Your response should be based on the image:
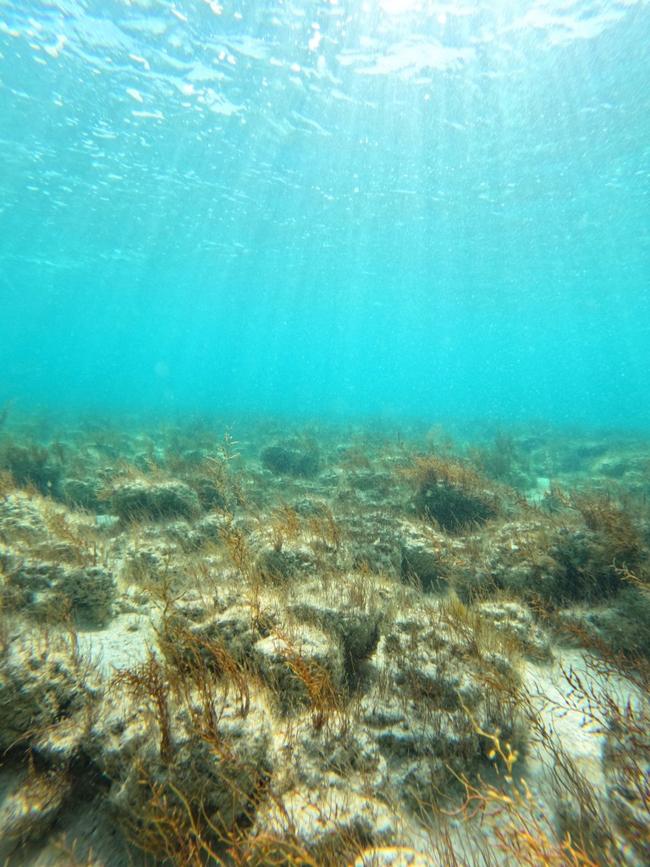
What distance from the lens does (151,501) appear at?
7312 millimetres

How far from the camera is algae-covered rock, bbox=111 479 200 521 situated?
7.24 metres

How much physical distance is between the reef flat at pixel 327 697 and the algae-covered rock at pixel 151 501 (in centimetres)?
123

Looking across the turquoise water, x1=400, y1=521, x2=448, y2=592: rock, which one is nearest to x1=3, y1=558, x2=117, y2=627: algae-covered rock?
x1=400, y1=521, x2=448, y2=592: rock

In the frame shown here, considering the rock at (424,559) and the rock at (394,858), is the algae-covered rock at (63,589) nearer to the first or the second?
the rock at (394,858)

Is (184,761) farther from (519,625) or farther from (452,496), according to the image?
(452,496)

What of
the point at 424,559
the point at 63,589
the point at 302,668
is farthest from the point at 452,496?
the point at 63,589

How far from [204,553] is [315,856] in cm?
393

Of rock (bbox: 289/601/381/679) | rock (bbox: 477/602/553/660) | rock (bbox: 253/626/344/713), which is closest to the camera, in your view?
rock (bbox: 253/626/344/713)

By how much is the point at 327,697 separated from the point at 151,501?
569 centimetres

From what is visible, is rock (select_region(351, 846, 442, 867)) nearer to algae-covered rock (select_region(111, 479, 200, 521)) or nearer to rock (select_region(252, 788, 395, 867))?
rock (select_region(252, 788, 395, 867))

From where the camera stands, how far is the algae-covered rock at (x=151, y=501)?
7.24 meters

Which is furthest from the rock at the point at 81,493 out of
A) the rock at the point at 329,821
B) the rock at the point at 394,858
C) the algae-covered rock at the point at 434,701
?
the rock at the point at 394,858

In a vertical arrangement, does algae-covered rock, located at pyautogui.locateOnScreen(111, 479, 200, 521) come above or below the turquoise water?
below

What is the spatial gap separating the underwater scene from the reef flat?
0.02 meters
